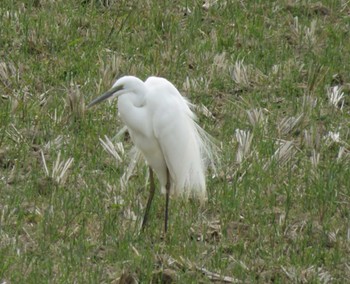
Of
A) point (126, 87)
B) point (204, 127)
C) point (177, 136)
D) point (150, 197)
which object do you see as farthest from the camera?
point (204, 127)

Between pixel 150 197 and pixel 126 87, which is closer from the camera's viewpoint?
pixel 126 87

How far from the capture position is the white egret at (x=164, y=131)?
6.56 metres

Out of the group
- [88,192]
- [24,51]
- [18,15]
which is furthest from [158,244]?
[18,15]

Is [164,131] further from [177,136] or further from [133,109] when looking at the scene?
[133,109]

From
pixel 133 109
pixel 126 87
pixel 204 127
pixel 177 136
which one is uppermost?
pixel 126 87

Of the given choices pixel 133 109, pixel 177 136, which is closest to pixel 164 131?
pixel 177 136

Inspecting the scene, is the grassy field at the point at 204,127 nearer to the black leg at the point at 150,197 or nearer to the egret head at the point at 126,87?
the black leg at the point at 150,197

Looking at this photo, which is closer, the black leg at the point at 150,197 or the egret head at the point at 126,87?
the egret head at the point at 126,87

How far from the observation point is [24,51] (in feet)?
30.8

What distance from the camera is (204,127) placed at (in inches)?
325

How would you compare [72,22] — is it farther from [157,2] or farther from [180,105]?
[180,105]

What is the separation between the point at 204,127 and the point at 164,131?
5.49ft

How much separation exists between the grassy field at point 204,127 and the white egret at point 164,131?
0.69 ft

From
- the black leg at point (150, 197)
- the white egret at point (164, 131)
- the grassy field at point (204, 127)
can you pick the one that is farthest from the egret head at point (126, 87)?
the grassy field at point (204, 127)
